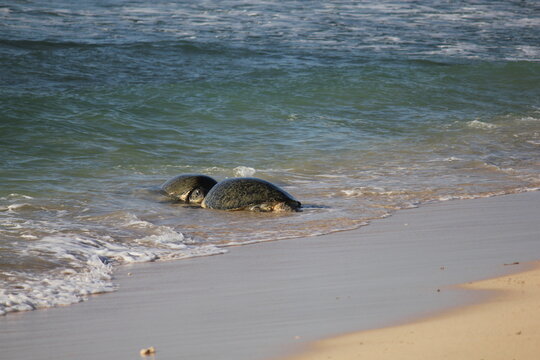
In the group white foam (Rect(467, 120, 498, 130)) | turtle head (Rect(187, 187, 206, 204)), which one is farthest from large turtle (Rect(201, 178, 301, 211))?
white foam (Rect(467, 120, 498, 130))

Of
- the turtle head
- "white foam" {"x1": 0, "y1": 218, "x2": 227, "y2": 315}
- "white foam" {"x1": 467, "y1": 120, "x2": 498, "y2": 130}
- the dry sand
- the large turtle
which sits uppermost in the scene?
the dry sand

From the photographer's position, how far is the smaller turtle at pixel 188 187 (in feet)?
26.9

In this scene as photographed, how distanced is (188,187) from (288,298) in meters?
3.91

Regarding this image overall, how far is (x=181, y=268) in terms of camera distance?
18.1ft

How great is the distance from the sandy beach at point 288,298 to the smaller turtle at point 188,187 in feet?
6.79

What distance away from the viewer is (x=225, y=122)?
41.4 feet

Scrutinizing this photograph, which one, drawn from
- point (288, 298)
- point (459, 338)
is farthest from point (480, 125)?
point (459, 338)

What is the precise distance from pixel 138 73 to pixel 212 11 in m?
7.50

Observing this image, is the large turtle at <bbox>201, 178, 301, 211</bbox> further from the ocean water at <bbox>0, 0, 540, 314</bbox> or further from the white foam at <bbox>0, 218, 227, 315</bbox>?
the white foam at <bbox>0, 218, 227, 315</bbox>

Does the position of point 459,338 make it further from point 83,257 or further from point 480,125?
point 480,125

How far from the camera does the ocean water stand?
674 cm

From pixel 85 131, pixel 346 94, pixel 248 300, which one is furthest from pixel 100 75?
pixel 248 300

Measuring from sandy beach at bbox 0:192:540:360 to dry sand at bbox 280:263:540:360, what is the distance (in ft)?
0.06

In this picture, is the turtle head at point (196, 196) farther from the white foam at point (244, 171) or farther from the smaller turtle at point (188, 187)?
the white foam at point (244, 171)
